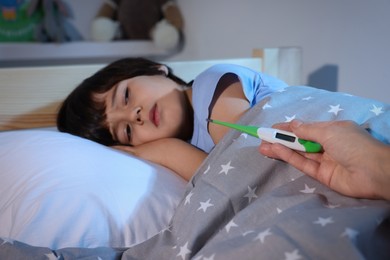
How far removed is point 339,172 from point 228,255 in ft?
0.56

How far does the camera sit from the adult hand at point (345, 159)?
50 cm

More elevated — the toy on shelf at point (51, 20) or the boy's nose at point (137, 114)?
the toy on shelf at point (51, 20)

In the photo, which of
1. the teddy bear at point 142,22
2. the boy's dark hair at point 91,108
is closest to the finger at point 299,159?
the boy's dark hair at point 91,108

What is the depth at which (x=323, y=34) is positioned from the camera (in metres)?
1.34

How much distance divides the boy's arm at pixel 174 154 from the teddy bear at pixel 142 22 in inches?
42.6

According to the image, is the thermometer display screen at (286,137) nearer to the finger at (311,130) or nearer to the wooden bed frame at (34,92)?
the finger at (311,130)

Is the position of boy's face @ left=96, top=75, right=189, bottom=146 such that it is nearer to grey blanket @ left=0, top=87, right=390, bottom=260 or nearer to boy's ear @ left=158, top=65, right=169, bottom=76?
boy's ear @ left=158, top=65, right=169, bottom=76

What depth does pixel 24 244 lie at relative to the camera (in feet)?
2.15

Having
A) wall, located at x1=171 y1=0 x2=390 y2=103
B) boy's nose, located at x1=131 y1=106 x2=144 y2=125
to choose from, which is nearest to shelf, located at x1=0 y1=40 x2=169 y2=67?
wall, located at x1=171 y1=0 x2=390 y2=103

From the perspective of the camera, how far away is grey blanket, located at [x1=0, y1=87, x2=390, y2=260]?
0.46 metres

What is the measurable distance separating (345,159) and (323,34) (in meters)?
0.89

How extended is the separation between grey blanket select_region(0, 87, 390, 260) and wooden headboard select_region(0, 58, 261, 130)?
0.56 meters

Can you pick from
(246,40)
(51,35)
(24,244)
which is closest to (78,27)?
(51,35)

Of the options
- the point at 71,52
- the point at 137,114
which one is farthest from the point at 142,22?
the point at 137,114
